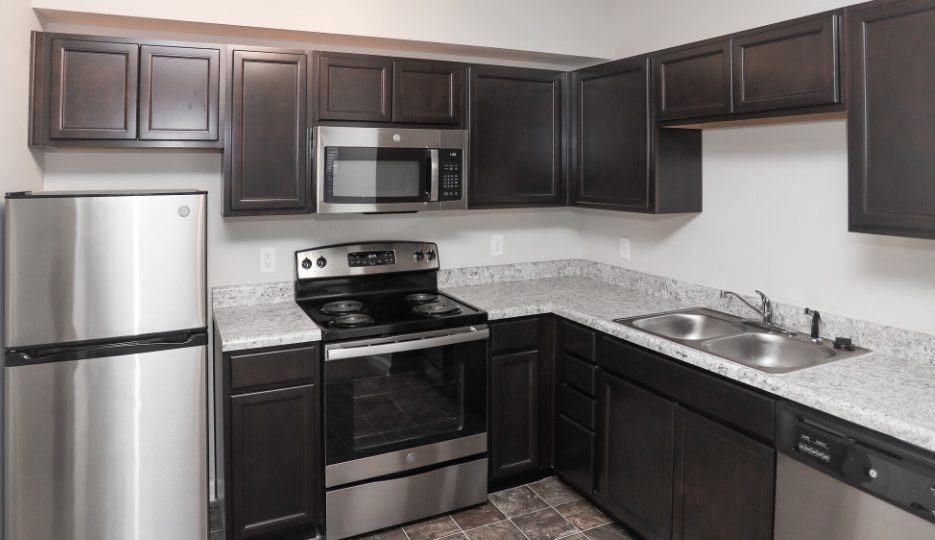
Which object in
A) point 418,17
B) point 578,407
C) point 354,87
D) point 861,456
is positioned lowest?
point 578,407

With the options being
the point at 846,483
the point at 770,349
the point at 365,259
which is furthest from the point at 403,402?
the point at 846,483

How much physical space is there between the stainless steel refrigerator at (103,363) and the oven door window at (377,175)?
2.11 feet

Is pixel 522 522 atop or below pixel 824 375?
below

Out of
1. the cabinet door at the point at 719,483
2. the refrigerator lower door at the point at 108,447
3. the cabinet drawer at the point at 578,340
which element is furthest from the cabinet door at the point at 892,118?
the refrigerator lower door at the point at 108,447

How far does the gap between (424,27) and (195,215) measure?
5.06 feet

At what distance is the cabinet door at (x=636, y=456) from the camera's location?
2473mm

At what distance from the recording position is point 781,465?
1967 millimetres

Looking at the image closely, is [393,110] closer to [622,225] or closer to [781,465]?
[622,225]

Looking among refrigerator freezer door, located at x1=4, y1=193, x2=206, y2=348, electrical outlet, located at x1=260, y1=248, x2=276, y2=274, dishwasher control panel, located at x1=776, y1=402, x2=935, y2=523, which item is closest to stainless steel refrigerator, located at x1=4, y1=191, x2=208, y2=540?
refrigerator freezer door, located at x1=4, y1=193, x2=206, y2=348

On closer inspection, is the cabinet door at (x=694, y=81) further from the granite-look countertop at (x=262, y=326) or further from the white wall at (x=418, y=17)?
the granite-look countertop at (x=262, y=326)

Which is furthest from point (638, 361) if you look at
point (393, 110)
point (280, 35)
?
point (280, 35)

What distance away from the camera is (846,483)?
178 centimetres

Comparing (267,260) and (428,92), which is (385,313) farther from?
(428,92)

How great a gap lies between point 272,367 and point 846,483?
2.01 meters
